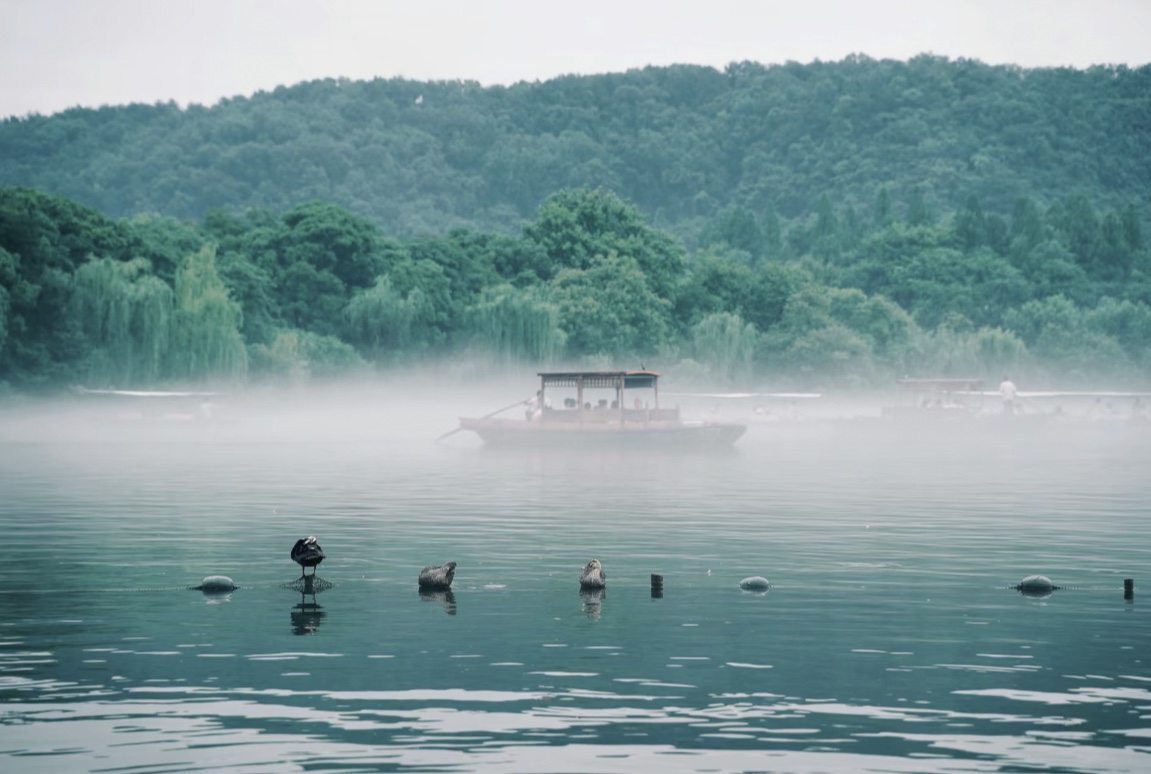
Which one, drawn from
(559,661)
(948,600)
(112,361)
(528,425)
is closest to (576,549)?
(948,600)

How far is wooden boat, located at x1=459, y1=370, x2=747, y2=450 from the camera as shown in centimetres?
7406

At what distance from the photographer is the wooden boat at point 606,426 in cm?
7406

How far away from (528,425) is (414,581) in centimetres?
4481

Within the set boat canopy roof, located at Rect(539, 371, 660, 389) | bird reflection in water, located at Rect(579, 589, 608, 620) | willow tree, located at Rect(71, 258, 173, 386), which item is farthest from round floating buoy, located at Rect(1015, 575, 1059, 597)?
willow tree, located at Rect(71, 258, 173, 386)

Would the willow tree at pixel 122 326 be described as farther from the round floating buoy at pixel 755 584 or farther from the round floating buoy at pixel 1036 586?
the round floating buoy at pixel 1036 586

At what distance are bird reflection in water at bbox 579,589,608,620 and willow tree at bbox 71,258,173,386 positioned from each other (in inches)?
2788

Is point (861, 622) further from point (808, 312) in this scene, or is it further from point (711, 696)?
point (808, 312)

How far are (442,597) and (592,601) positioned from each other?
7.91 feet

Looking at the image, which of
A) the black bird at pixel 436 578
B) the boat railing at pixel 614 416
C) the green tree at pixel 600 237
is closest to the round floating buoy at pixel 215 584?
the black bird at pixel 436 578

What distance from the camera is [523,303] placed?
118938mm

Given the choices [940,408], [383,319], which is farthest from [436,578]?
[383,319]

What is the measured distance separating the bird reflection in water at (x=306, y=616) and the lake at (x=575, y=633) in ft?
0.31

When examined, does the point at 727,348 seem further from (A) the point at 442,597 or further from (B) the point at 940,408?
(A) the point at 442,597

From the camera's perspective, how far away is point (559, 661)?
2233 centimetres
